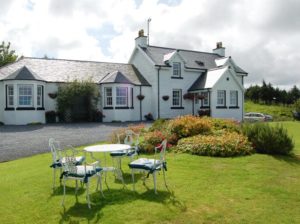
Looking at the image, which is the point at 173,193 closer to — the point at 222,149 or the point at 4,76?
the point at 222,149

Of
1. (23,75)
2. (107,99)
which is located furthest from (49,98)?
(107,99)

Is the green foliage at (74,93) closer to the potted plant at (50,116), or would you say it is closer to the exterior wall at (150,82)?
the potted plant at (50,116)

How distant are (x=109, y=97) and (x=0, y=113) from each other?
9.06 m

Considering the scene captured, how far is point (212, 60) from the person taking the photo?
38.1 meters

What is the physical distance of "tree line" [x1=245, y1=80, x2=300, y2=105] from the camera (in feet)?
217

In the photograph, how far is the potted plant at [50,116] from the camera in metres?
26.6

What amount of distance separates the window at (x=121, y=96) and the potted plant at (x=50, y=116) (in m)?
5.57

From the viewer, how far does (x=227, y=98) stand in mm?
32781

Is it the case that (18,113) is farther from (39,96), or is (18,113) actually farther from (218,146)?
(218,146)

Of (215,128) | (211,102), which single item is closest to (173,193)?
(215,128)

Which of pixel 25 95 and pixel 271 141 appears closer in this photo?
pixel 271 141

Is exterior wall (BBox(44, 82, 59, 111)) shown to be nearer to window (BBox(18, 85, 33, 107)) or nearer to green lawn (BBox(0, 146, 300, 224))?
window (BBox(18, 85, 33, 107))

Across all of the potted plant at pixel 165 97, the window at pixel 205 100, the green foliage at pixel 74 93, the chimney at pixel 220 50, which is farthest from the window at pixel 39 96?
the chimney at pixel 220 50

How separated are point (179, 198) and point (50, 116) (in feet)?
71.4
